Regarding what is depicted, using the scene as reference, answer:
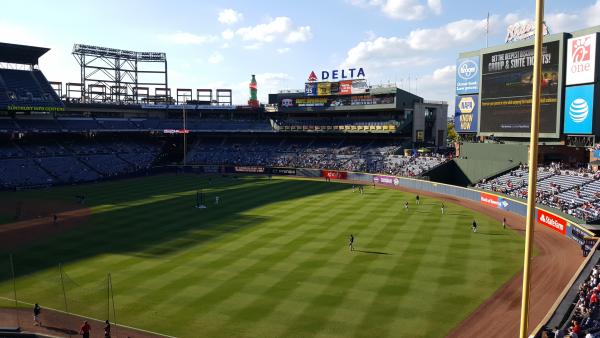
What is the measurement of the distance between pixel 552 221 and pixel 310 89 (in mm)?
68394

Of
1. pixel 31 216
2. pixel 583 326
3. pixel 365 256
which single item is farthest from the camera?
pixel 31 216

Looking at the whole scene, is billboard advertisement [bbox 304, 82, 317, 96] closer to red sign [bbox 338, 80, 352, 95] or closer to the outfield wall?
red sign [bbox 338, 80, 352, 95]

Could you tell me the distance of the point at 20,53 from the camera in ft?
283

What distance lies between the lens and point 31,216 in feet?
169

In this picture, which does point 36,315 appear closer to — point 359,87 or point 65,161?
point 65,161

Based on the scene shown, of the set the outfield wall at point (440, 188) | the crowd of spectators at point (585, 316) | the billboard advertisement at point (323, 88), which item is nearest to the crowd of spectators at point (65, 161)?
the outfield wall at point (440, 188)

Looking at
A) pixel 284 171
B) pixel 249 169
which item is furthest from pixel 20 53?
pixel 284 171

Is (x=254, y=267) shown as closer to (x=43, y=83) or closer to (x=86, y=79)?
(x=43, y=83)

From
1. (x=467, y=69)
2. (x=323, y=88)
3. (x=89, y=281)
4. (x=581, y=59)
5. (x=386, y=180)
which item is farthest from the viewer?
(x=323, y=88)

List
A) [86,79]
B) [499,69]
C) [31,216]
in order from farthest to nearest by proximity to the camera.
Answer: [86,79] < [499,69] < [31,216]

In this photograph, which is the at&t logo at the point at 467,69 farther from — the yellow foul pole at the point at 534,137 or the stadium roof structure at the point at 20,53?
the stadium roof structure at the point at 20,53

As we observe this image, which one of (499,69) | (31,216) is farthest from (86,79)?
(499,69)

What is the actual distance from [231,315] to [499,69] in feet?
177

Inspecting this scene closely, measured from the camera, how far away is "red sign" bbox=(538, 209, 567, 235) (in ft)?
138
